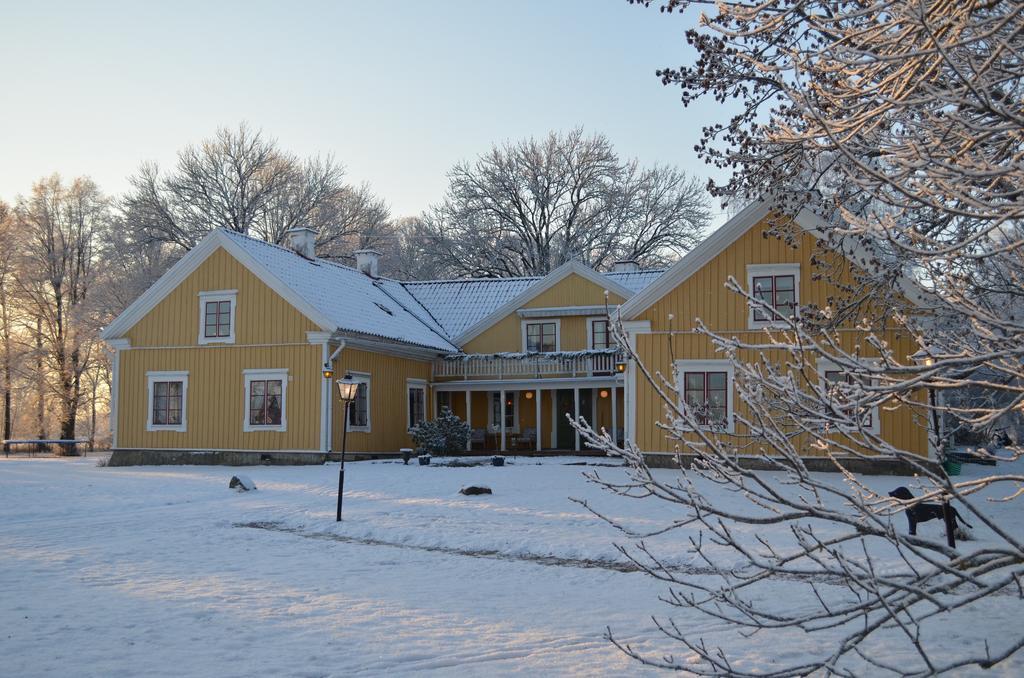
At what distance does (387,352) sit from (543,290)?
18.1 ft

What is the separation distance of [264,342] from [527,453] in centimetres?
806

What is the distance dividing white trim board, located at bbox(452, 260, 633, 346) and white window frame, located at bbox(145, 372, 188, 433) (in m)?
8.77

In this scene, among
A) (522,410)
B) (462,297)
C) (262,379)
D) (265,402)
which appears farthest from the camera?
(462,297)

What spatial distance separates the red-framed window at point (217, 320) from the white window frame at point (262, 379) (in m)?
1.35

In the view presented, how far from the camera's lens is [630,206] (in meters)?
42.5

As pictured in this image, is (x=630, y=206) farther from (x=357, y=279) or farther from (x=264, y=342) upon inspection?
(x=264, y=342)

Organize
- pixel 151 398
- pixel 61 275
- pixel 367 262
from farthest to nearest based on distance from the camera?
pixel 61 275 → pixel 367 262 → pixel 151 398

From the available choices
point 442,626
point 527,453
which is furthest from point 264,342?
point 442,626

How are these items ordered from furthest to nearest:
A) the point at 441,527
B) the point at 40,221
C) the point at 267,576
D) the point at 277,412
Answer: the point at 40,221
the point at 277,412
the point at 441,527
the point at 267,576

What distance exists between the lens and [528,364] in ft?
95.9

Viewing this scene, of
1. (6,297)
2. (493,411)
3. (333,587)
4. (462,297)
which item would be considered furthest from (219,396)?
(333,587)

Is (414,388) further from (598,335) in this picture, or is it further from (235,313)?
(235,313)

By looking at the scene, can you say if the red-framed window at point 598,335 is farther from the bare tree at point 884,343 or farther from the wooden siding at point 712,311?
the bare tree at point 884,343

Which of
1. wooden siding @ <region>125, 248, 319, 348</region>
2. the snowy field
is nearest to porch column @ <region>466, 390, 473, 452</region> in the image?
wooden siding @ <region>125, 248, 319, 348</region>
